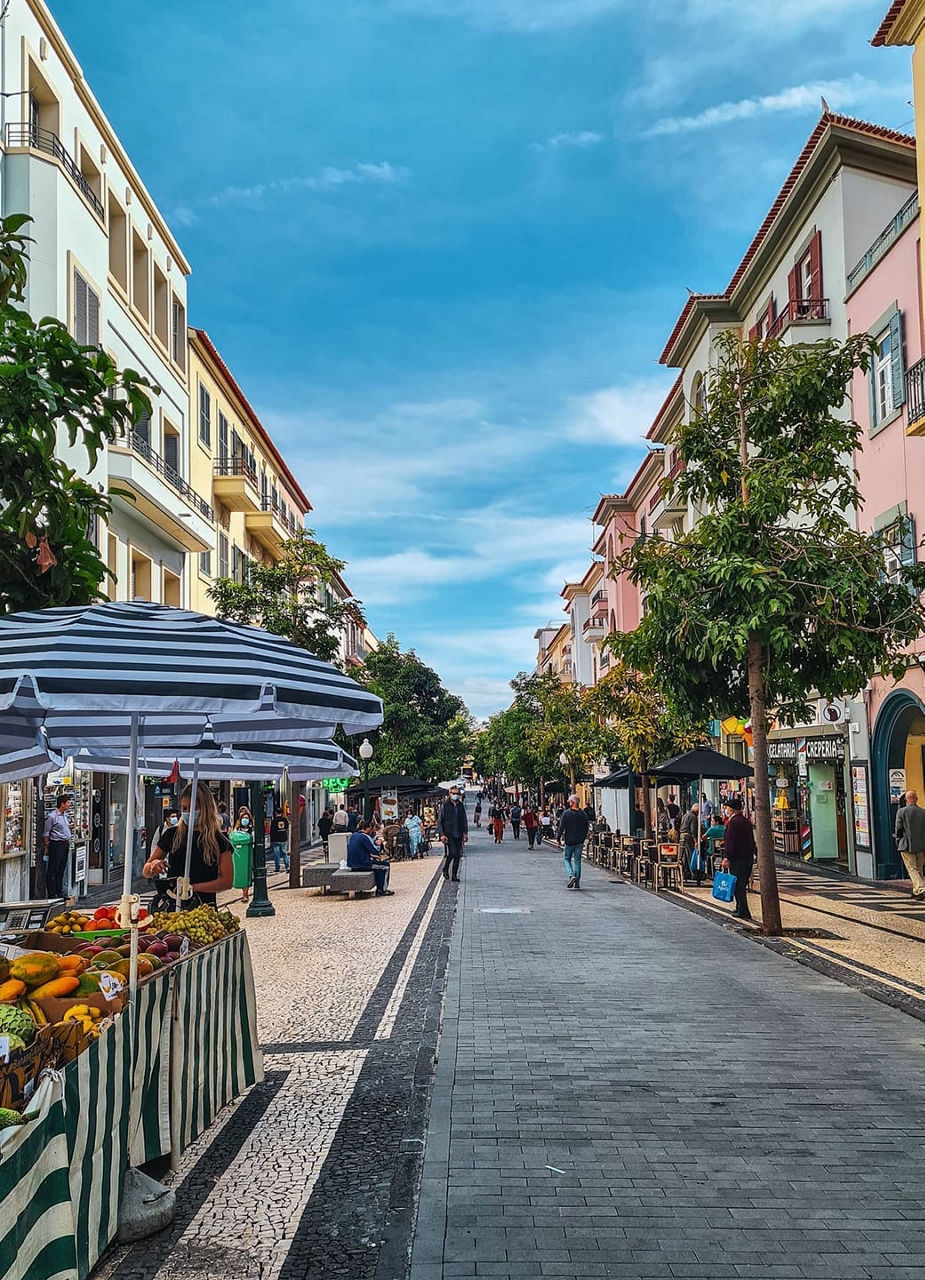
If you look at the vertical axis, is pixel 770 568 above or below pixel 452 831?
above

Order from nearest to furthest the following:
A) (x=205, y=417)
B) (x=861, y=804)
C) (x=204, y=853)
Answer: (x=204, y=853) < (x=861, y=804) < (x=205, y=417)

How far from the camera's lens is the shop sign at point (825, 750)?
24250mm

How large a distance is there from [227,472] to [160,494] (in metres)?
10.9

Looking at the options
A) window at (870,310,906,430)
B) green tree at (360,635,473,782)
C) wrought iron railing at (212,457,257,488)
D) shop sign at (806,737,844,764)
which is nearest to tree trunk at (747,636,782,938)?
window at (870,310,906,430)

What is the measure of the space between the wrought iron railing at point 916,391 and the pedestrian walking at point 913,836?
6.11 m

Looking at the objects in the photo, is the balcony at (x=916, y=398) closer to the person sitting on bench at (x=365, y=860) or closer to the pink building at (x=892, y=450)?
the pink building at (x=892, y=450)

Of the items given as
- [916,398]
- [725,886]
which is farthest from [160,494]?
[725,886]

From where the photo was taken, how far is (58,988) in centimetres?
520

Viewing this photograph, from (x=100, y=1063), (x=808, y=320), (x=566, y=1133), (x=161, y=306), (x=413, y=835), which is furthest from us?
(x=413, y=835)

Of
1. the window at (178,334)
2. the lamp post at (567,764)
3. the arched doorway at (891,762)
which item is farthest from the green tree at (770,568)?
the lamp post at (567,764)

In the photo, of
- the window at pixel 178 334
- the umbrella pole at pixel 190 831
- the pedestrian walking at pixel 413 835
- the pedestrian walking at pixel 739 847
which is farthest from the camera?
the pedestrian walking at pixel 413 835

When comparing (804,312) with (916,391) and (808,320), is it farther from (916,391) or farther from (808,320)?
(916,391)

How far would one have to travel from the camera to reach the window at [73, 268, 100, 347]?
22.8 meters

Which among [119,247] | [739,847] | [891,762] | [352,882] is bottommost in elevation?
[352,882]
